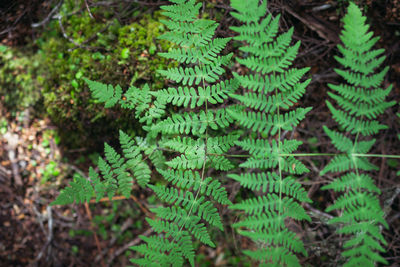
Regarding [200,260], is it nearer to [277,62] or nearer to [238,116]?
[238,116]

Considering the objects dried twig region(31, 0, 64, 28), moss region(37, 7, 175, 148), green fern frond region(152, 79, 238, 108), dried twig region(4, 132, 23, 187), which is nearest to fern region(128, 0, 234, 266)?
green fern frond region(152, 79, 238, 108)

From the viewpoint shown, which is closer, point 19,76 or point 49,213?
point 19,76

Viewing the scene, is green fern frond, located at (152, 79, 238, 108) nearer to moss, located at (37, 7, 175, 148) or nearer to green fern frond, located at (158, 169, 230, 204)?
green fern frond, located at (158, 169, 230, 204)

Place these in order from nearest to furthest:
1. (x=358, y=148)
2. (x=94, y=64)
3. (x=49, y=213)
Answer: (x=358, y=148), (x=94, y=64), (x=49, y=213)

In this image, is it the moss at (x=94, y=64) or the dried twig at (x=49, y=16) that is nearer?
the moss at (x=94, y=64)

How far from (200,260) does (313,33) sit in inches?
158

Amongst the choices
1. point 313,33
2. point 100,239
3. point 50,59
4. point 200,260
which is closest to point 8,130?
point 50,59

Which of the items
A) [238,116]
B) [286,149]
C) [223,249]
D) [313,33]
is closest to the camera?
[238,116]

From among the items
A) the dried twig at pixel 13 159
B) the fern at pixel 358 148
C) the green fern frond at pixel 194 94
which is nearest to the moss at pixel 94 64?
the green fern frond at pixel 194 94

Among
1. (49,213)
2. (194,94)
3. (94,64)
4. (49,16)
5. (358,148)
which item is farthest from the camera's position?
(49,213)

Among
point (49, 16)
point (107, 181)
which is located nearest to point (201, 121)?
point (107, 181)

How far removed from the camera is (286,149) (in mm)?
2768

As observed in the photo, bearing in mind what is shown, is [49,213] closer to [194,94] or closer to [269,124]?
[194,94]

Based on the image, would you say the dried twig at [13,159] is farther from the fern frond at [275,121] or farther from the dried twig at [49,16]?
the fern frond at [275,121]
